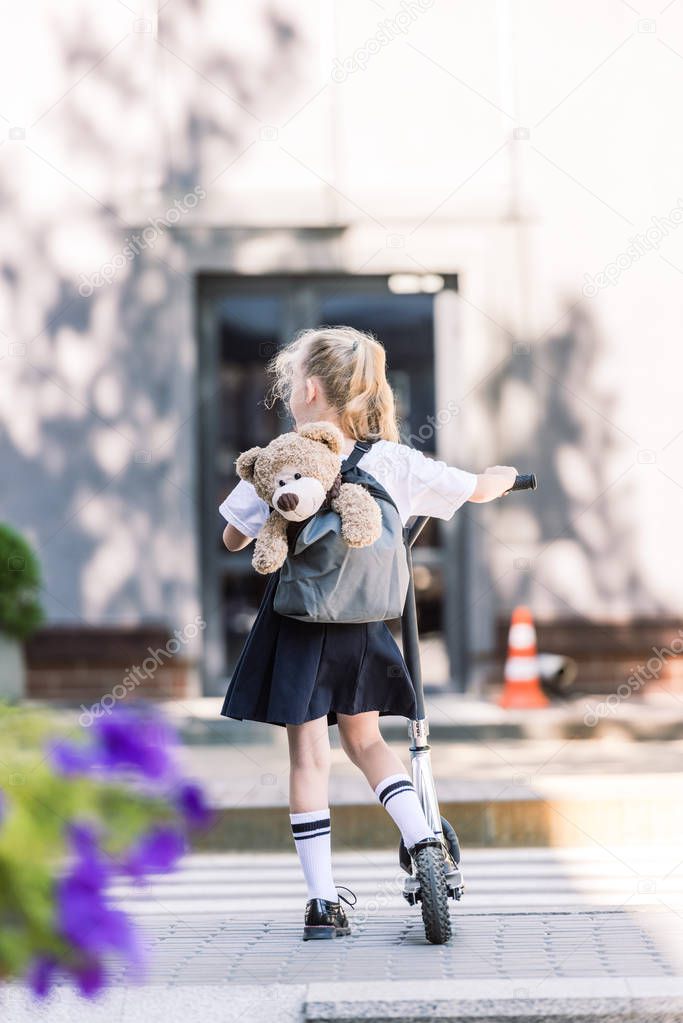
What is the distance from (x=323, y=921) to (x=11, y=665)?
5.50 m

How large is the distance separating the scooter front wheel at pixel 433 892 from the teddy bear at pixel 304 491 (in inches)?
28.6

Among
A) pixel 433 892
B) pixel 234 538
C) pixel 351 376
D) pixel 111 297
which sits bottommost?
pixel 433 892

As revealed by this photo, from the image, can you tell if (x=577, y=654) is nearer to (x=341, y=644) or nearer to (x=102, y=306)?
(x=102, y=306)

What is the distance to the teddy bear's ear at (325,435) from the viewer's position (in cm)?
335

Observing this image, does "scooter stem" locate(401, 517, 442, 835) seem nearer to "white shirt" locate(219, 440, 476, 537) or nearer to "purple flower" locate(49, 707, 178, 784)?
"white shirt" locate(219, 440, 476, 537)

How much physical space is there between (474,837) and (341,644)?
7.59 ft

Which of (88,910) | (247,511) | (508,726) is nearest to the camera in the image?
(88,910)

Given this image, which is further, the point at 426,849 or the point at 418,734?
the point at 418,734

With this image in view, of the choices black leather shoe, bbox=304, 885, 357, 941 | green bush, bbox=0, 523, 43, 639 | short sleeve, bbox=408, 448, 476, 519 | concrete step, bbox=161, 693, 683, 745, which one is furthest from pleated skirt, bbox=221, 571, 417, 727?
green bush, bbox=0, 523, 43, 639

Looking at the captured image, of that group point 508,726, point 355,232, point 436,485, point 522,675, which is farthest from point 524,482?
point 355,232

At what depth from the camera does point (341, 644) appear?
3.37m

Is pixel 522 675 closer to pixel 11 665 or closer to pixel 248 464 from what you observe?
pixel 11 665

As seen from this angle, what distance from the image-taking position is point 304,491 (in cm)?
321

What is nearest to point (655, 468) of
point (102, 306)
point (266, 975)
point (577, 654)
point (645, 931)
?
point (577, 654)
